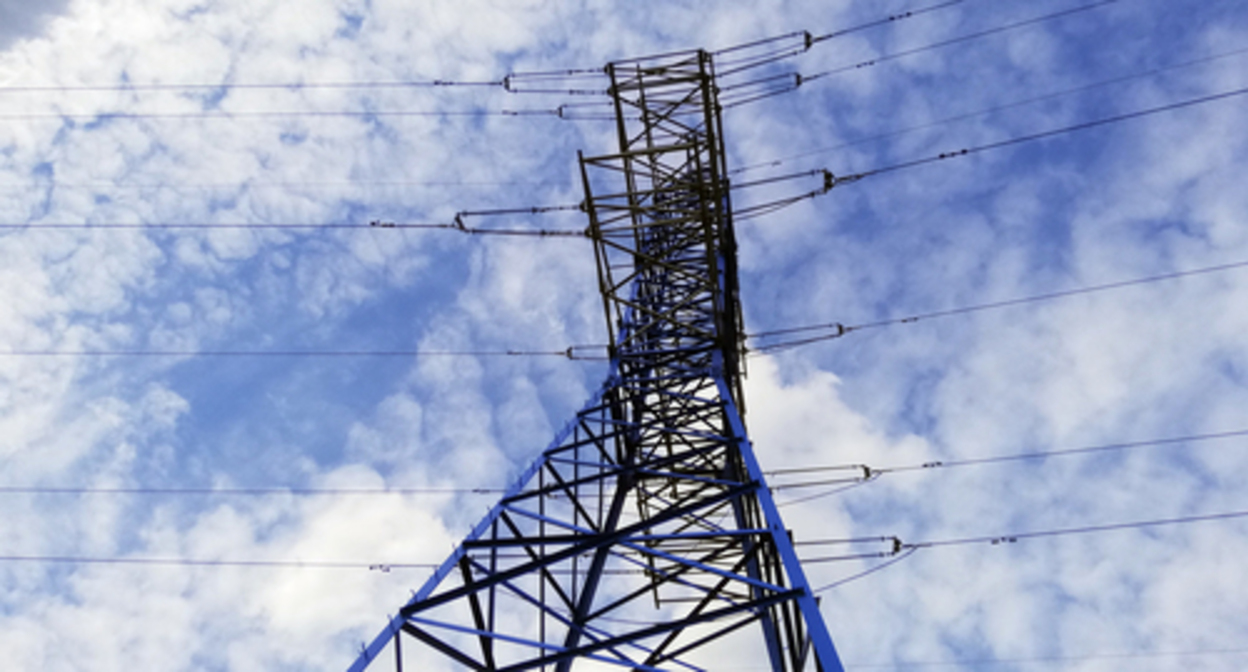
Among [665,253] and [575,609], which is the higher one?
[665,253]

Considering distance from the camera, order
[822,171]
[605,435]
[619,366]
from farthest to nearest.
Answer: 1. [822,171]
2. [619,366]
3. [605,435]

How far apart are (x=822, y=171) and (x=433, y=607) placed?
467 inches


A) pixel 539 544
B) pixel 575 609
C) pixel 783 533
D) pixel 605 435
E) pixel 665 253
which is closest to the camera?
pixel 783 533

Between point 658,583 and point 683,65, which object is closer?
point 658,583

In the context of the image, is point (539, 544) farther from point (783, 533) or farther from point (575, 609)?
point (783, 533)

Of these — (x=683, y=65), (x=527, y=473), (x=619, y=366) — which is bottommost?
(x=527, y=473)

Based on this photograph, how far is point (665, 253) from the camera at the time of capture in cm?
1728

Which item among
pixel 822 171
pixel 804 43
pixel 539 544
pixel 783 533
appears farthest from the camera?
pixel 804 43

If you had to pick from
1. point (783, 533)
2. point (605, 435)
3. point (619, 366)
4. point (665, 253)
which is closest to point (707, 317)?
point (665, 253)

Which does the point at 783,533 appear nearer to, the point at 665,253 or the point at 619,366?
the point at 619,366

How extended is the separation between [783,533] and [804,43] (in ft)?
50.0

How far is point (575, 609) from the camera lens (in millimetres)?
10070

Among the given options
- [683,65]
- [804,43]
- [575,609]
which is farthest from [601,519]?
[804,43]

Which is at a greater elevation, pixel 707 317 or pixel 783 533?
pixel 707 317
